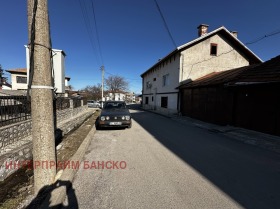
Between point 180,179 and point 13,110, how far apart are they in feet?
17.0

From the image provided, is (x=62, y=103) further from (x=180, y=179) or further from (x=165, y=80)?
(x=165, y=80)

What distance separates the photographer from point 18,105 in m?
5.20

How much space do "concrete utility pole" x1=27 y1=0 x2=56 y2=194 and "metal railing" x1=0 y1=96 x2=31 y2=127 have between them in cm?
243

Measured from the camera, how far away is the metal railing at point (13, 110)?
4446 millimetres

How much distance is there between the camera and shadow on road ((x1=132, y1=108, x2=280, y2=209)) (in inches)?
112

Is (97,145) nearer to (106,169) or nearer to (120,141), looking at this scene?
(120,141)

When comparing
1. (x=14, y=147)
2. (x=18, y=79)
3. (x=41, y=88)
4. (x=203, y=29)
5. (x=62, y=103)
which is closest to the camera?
(x=41, y=88)

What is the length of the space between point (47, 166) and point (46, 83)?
4.51ft

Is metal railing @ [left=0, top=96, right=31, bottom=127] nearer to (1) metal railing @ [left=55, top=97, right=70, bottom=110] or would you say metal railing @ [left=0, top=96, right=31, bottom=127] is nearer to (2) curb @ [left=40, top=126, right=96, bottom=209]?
(2) curb @ [left=40, top=126, right=96, bottom=209]

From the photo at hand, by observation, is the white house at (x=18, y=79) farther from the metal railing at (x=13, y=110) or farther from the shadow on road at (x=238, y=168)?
the shadow on road at (x=238, y=168)

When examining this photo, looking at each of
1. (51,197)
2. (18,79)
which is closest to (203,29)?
(51,197)

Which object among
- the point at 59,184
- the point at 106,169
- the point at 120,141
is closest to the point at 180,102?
the point at 120,141

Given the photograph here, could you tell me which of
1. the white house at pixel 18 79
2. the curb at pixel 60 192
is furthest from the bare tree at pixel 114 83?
the curb at pixel 60 192

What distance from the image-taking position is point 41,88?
2.45 metres
